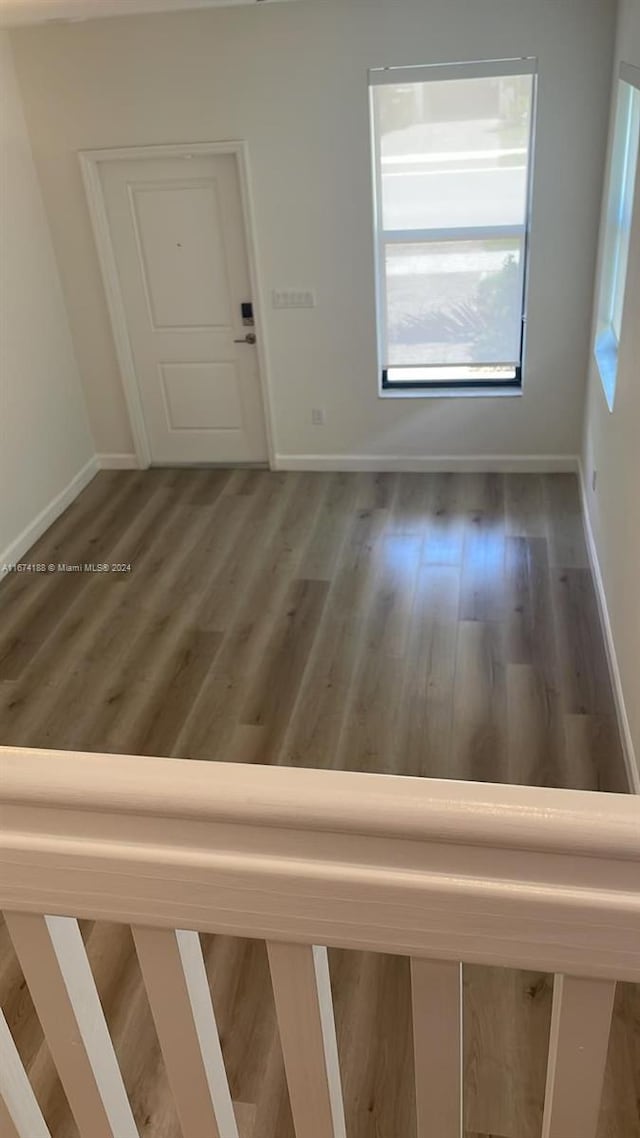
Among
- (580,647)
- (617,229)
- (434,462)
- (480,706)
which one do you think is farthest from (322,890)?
(434,462)

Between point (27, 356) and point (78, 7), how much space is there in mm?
1926

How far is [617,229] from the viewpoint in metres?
4.27

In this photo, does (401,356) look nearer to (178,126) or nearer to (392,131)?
(392,131)

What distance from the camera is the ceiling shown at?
360 cm

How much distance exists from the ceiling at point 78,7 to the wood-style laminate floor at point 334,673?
2.60 meters

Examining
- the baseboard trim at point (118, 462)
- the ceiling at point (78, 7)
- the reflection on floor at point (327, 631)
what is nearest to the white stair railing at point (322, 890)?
the reflection on floor at point (327, 631)

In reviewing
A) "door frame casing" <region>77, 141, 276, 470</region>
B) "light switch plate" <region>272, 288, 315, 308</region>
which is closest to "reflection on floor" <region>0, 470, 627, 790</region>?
"door frame casing" <region>77, 141, 276, 470</region>

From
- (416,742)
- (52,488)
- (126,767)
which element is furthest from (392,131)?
(126,767)

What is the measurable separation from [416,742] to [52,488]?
10.3ft

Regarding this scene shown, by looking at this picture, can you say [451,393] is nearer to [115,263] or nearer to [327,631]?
[327,631]

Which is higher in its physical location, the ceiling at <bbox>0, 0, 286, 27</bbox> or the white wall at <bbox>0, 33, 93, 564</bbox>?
the ceiling at <bbox>0, 0, 286, 27</bbox>

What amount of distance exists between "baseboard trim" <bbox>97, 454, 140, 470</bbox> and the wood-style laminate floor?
5.3 inches

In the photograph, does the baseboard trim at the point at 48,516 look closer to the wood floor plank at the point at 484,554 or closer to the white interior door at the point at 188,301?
the white interior door at the point at 188,301

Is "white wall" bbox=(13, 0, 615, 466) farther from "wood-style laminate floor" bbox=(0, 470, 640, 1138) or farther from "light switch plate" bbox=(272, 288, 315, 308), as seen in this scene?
"wood-style laminate floor" bbox=(0, 470, 640, 1138)
